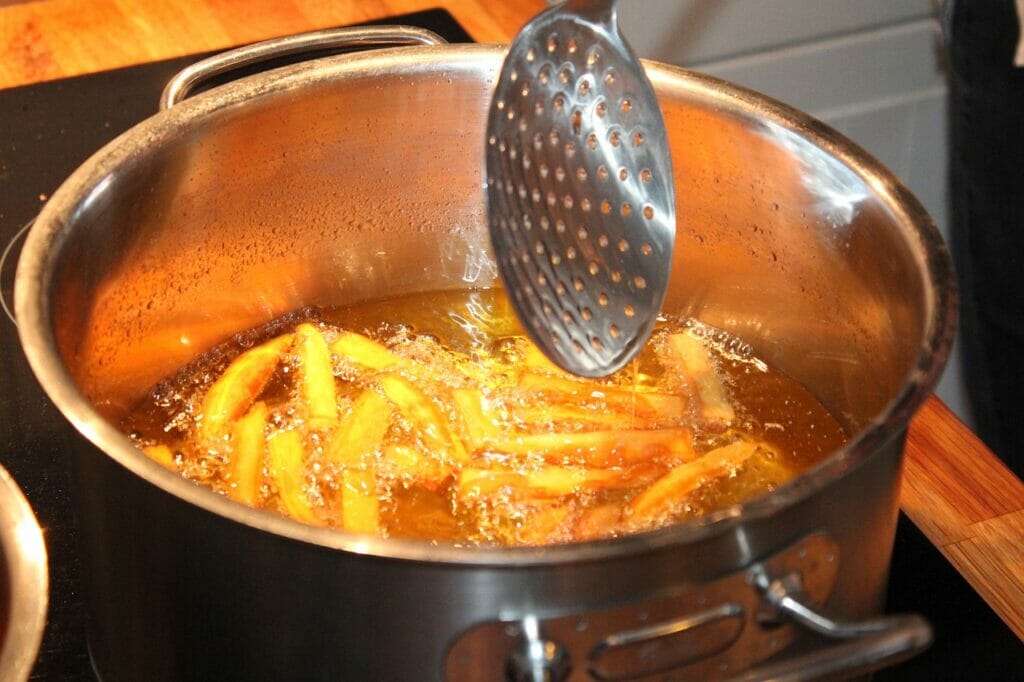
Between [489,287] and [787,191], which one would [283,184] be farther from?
[787,191]

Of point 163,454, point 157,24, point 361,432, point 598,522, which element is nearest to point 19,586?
point 163,454

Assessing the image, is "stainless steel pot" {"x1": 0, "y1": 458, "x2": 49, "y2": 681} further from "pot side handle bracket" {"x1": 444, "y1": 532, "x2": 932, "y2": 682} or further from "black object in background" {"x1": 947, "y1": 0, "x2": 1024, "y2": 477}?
"black object in background" {"x1": 947, "y1": 0, "x2": 1024, "y2": 477}

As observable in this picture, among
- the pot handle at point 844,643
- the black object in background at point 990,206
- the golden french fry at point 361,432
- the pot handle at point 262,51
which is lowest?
the black object in background at point 990,206

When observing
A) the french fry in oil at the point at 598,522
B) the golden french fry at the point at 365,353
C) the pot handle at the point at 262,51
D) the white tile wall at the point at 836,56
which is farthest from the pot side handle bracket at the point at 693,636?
the white tile wall at the point at 836,56

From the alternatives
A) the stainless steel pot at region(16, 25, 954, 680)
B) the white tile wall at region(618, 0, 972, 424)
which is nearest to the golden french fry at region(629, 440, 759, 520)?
the stainless steel pot at region(16, 25, 954, 680)

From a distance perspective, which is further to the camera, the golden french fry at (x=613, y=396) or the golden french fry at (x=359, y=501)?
the golden french fry at (x=613, y=396)

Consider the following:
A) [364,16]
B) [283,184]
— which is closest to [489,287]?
[283,184]

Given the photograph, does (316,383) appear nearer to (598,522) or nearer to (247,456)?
(247,456)

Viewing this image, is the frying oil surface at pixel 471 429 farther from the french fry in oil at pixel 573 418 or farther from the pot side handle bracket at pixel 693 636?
the pot side handle bracket at pixel 693 636
